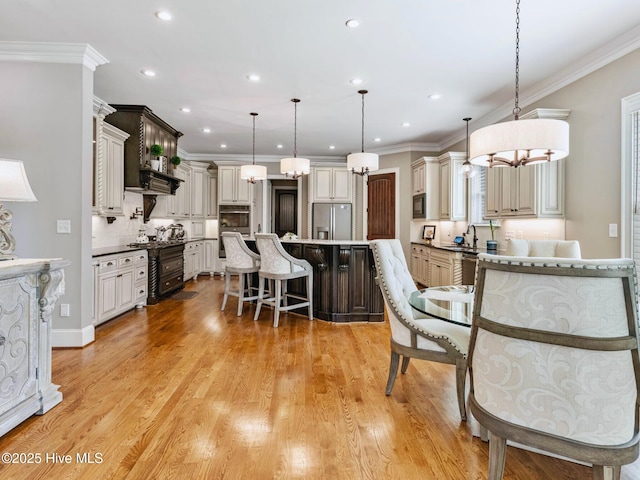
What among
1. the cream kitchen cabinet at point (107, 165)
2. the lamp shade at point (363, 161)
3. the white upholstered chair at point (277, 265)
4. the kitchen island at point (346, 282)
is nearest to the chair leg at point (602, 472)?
the kitchen island at point (346, 282)

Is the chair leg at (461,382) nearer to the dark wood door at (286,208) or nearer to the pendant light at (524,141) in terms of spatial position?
the pendant light at (524,141)

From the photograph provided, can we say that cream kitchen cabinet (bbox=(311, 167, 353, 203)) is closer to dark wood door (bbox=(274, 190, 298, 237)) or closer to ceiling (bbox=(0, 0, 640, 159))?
dark wood door (bbox=(274, 190, 298, 237))

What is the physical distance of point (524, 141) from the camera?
2088 millimetres

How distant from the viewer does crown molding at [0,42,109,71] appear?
323 centimetres

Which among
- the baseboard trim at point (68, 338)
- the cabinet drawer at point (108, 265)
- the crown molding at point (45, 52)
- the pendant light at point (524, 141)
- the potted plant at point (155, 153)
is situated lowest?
the baseboard trim at point (68, 338)

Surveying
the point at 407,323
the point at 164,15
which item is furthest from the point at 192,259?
the point at 407,323

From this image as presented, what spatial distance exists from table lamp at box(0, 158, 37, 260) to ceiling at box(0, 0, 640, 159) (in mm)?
1423

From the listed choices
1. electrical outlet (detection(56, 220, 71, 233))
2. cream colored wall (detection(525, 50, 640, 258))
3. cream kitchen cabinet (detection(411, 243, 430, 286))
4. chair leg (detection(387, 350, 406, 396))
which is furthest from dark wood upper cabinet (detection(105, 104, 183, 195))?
cream colored wall (detection(525, 50, 640, 258))

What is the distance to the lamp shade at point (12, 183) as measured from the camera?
Result: 2156 millimetres

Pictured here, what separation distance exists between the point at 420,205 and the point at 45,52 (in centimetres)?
583

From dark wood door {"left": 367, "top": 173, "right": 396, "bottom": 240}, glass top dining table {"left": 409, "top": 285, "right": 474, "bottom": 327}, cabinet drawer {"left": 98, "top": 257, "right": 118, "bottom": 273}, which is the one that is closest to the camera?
glass top dining table {"left": 409, "top": 285, "right": 474, "bottom": 327}

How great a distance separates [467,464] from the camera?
5.67 feet

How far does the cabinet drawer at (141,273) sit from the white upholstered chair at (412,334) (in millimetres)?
3741

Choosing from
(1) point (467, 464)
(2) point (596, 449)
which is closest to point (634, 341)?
(2) point (596, 449)
